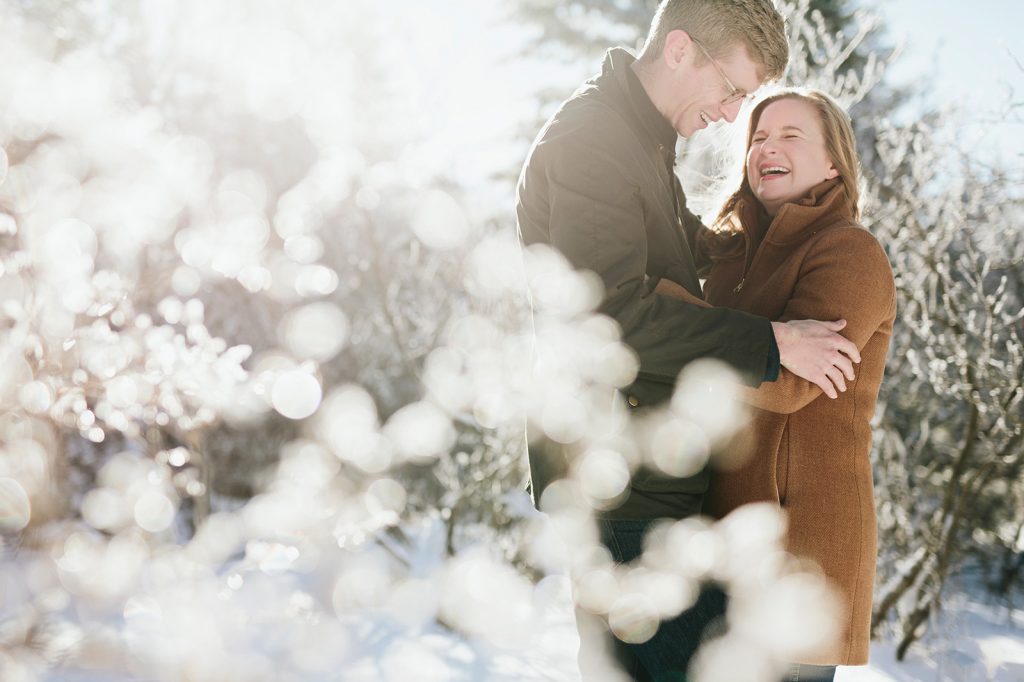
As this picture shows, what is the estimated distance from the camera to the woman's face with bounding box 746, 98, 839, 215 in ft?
6.33

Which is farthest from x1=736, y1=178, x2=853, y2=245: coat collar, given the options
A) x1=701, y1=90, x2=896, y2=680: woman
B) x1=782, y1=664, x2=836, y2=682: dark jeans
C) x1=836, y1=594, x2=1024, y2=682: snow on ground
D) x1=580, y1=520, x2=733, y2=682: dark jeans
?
x1=836, y1=594, x2=1024, y2=682: snow on ground

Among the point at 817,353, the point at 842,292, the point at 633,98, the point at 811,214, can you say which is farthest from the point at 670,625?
the point at 633,98

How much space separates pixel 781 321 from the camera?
5.41ft

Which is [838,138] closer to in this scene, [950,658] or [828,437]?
[828,437]

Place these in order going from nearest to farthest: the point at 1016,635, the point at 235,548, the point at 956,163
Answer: the point at 956,163
the point at 1016,635
the point at 235,548

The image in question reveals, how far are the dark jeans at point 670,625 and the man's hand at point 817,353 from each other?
46 cm

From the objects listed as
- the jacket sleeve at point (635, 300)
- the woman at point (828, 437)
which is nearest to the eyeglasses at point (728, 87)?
the woman at point (828, 437)

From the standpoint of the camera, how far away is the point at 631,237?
4.92 ft

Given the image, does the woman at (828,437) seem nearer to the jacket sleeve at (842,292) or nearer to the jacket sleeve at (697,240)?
the jacket sleeve at (842,292)

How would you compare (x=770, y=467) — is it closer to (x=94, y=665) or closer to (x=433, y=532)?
(x=94, y=665)

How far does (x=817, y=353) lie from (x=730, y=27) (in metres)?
0.80

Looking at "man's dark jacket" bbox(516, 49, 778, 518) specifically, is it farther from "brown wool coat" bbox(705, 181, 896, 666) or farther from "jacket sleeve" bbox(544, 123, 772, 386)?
"brown wool coat" bbox(705, 181, 896, 666)

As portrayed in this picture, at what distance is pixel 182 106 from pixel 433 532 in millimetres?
5404

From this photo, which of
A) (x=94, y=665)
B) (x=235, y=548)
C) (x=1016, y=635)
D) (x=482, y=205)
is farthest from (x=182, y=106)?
(x=1016, y=635)
